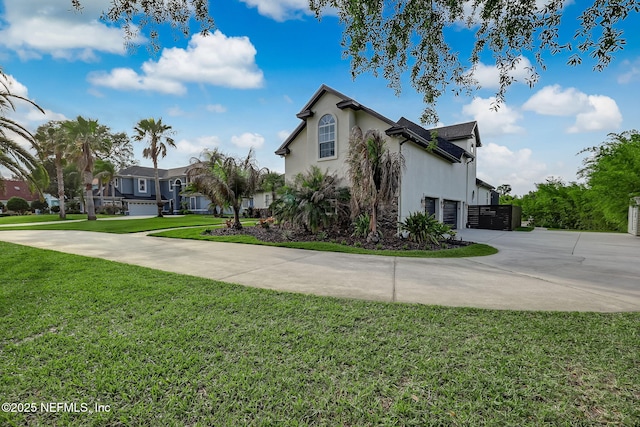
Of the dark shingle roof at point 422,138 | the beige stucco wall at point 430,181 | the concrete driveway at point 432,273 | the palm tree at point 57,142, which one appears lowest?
the concrete driveway at point 432,273

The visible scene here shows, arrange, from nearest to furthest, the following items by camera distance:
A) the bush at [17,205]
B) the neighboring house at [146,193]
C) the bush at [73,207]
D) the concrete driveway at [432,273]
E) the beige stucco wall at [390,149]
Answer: the concrete driveway at [432,273], the beige stucco wall at [390,149], the bush at [17,205], the bush at [73,207], the neighboring house at [146,193]

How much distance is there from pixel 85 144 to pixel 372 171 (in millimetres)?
24799

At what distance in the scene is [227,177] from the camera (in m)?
14.1

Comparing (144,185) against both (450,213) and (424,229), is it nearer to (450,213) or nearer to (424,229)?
(450,213)

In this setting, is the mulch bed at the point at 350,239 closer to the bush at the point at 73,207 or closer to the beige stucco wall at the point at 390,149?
the beige stucco wall at the point at 390,149

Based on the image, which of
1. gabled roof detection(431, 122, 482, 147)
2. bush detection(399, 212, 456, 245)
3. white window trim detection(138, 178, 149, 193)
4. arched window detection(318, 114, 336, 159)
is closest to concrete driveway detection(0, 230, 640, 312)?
bush detection(399, 212, 456, 245)

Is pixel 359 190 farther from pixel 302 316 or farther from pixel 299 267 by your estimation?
pixel 302 316

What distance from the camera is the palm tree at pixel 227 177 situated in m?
14.0

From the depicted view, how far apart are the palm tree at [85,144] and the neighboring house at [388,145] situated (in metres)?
17.9

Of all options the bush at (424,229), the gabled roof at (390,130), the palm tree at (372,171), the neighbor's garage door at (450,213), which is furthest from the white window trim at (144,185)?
the bush at (424,229)

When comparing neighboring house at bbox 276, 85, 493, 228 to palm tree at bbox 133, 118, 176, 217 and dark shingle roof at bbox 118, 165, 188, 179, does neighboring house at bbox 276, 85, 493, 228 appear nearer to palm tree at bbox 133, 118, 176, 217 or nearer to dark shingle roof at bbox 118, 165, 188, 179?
palm tree at bbox 133, 118, 176, 217

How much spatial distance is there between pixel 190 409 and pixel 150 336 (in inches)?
56.5

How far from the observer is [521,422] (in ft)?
6.74

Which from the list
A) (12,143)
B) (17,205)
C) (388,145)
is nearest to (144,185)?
(17,205)
